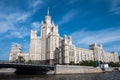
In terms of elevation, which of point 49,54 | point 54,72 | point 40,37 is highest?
point 40,37

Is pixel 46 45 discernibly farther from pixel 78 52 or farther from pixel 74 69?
pixel 74 69

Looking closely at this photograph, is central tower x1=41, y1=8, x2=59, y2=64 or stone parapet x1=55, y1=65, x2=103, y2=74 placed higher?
central tower x1=41, y1=8, x2=59, y2=64

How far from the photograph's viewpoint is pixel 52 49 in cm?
16188

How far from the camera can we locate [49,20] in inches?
7372

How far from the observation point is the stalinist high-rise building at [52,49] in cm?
14625

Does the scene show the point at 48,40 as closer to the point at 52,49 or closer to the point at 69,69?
the point at 52,49

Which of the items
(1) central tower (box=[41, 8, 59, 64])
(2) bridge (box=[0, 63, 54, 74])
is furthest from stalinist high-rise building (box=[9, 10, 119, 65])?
(2) bridge (box=[0, 63, 54, 74])

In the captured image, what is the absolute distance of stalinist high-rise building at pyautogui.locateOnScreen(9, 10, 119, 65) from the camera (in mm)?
146250

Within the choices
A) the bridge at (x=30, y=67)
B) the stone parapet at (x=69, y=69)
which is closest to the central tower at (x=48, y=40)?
the stone parapet at (x=69, y=69)

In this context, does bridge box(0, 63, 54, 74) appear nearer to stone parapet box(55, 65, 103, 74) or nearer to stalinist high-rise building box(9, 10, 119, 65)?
stone parapet box(55, 65, 103, 74)

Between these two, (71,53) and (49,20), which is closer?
(71,53)

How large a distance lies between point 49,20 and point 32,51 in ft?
137

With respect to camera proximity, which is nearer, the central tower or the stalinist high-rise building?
the stalinist high-rise building

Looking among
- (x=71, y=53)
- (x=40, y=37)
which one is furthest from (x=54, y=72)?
(x=40, y=37)
